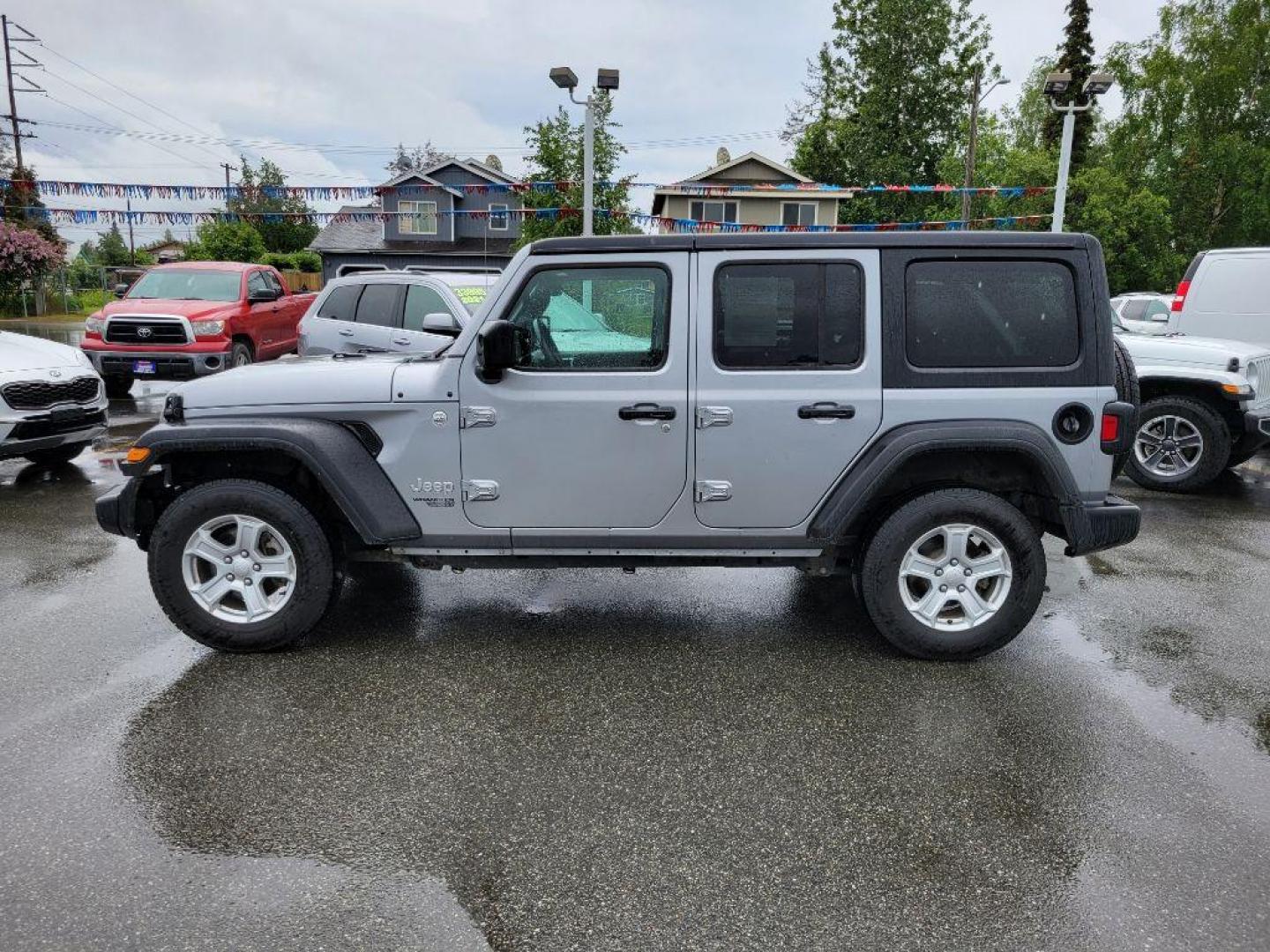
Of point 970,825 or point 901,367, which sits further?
point 901,367

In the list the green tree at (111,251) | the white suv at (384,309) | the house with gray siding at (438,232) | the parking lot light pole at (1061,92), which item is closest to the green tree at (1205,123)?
the parking lot light pole at (1061,92)

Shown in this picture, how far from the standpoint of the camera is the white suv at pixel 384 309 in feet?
33.0

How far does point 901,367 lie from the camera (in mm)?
4219

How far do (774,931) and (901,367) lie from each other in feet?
8.46

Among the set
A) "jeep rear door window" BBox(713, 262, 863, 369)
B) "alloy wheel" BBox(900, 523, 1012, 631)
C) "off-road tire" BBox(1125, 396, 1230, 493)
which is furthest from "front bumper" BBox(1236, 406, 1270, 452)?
"jeep rear door window" BBox(713, 262, 863, 369)

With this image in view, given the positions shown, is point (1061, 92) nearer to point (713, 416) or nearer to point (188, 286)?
point (188, 286)

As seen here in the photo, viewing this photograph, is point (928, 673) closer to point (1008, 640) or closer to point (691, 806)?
point (1008, 640)

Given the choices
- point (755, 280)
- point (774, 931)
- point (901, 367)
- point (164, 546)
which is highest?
point (755, 280)

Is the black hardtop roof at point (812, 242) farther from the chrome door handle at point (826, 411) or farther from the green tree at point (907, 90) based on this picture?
the green tree at point (907, 90)

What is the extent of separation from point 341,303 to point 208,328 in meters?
3.09

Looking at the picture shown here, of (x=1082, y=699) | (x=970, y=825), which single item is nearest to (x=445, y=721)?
(x=970, y=825)

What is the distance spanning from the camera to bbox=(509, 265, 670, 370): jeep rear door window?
4297 mm

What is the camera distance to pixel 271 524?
4266mm

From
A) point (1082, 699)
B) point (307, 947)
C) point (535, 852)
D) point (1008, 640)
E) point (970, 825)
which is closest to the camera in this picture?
point (307, 947)
